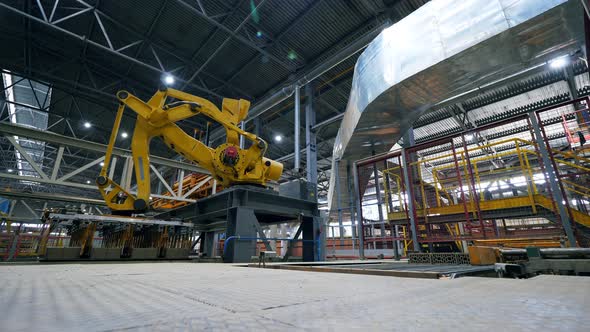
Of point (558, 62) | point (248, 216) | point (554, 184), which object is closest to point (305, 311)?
point (248, 216)

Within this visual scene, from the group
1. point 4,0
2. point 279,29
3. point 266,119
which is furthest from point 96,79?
point 279,29

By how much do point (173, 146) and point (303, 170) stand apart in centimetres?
353

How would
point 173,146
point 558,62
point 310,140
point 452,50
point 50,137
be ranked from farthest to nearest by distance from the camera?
point 310,140 → point 558,62 → point 50,137 → point 173,146 → point 452,50

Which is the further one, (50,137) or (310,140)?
(310,140)

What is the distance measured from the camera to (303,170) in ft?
25.1

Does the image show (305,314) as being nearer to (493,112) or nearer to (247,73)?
(247,73)

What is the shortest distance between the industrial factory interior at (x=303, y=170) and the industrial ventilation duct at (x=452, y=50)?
0.11 ft

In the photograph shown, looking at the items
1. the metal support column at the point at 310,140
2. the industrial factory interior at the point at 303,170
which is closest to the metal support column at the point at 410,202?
the industrial factory interior at the point at 303,170

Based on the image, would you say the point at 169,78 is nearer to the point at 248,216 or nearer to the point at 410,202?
the point at 248,216

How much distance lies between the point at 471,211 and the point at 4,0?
13.8 m

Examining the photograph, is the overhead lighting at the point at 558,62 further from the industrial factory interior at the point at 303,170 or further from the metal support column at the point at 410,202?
the metal support column at the point at 410,202

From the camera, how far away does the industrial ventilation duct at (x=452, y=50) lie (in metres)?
3.75

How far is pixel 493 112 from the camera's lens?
12109 millimetres

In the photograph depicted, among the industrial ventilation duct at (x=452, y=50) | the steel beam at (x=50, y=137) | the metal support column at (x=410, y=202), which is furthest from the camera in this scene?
the steel beam at (x=50, y=137)
